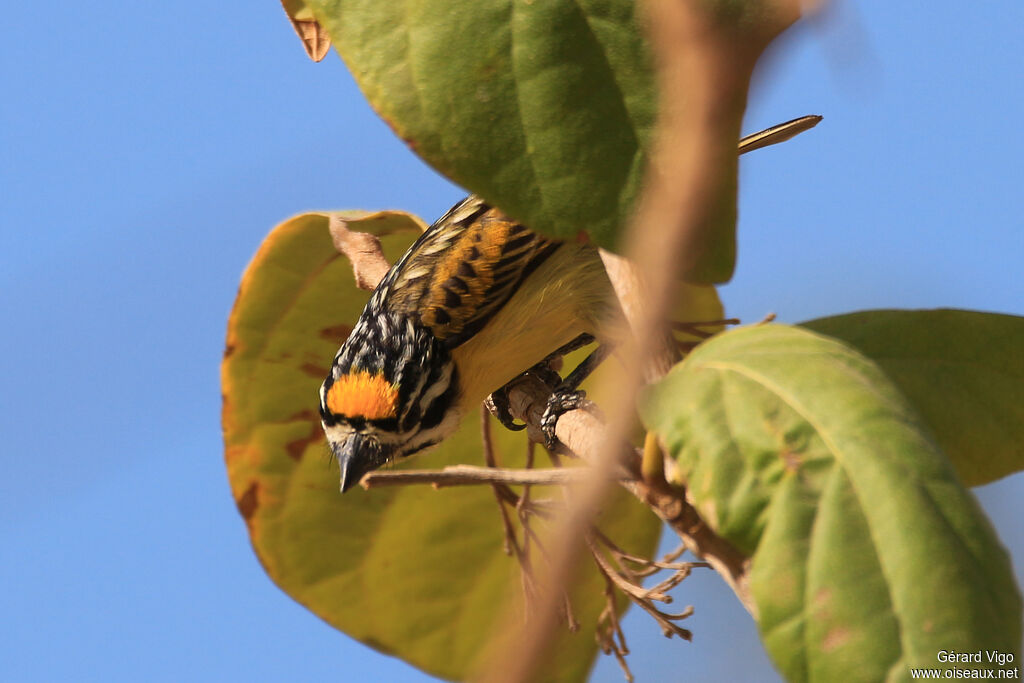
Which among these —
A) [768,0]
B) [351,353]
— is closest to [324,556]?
[351,353]

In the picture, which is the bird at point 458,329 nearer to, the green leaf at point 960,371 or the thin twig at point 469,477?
the green leaf at point 960,371

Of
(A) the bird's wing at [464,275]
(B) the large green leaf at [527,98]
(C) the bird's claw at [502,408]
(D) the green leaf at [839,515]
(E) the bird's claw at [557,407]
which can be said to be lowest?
(C) the bird's claw at [502,408]

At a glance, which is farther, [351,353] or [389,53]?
[351,353]

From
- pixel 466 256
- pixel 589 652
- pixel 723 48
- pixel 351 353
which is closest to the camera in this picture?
pixel 723 48

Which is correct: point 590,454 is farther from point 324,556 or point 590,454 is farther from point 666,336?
point 324,556

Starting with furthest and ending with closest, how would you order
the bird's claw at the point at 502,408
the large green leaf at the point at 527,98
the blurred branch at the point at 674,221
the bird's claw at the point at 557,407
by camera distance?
1. the bird's claw at the point at 502,408
2. the bird's claw at the point at 557,407
3. the large green leaf at the point at 527,98
4. the blurred branch at the point at 674,221

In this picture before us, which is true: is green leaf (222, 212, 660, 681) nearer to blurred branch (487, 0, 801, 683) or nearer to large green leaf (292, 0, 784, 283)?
large green leaf (292, 0, 784, 283)

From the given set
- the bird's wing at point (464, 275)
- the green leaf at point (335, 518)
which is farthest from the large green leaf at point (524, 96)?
the bird's wing at point (464, 275)
